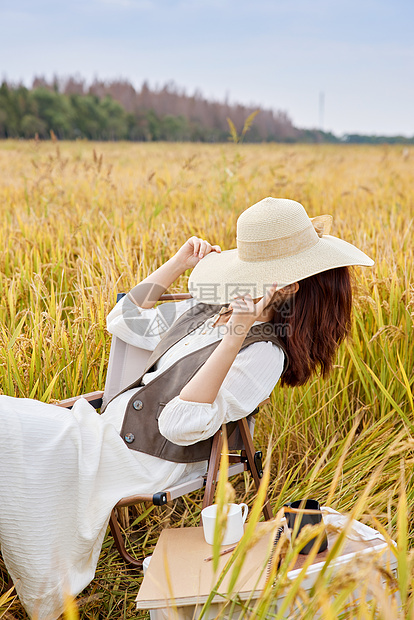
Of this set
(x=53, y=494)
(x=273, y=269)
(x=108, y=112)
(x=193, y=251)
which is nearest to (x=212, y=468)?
(x=53, y=494)

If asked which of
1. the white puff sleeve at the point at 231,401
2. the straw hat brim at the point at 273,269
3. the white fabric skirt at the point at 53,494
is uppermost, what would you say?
the straw hat brim at the point at 273,269

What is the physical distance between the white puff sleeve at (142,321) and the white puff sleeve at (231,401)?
1.86 feet

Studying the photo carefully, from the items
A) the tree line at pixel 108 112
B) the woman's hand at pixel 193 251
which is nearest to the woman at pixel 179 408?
the woman's hand at pixel 193 251

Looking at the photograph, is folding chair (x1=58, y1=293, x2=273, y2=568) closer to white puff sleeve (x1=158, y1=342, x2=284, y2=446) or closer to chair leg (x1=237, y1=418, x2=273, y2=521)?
chair leg (x1=237, y1=418, x2=273, y2=521)

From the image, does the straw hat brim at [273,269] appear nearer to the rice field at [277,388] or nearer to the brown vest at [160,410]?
the brown vest at [160,410]

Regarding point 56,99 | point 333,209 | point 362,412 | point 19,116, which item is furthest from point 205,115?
point 362,412

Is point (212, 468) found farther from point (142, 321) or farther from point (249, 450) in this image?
point (142, 321)

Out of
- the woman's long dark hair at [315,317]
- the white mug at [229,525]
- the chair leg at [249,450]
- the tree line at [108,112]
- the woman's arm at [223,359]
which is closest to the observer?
the white mug at [229,525]

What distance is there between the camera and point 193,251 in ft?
6.95

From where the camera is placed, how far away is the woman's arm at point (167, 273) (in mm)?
2074

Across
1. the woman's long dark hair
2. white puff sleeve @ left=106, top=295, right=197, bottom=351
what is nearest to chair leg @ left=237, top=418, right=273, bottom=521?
the woman's long dark hair

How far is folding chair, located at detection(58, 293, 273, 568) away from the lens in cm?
160

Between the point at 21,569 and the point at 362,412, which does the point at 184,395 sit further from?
the point at 362,412

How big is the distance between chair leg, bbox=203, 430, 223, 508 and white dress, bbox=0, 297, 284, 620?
0.26 ft
